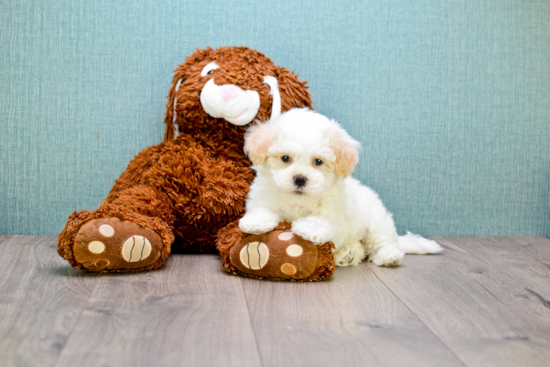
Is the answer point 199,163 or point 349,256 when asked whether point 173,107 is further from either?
point 349,256

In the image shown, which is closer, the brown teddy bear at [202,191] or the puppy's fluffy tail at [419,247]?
the brown teddy bear at [202,191]

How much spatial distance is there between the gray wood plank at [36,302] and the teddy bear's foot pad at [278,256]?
393 millimetres

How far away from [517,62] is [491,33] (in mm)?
152

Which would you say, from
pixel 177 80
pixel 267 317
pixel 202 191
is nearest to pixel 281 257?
pixel 267 317

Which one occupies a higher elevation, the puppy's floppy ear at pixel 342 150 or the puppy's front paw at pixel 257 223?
the puppy's floppy ear at pixel 342 150

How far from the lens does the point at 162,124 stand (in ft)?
6.05

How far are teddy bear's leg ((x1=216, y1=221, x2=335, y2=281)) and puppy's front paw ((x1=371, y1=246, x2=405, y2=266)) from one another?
247mm

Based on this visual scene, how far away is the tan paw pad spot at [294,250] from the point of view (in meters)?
1.33

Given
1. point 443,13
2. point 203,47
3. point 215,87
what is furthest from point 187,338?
point 443,13

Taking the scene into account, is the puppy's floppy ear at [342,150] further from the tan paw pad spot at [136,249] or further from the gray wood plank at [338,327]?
the tan paw pad spot at [136,249]

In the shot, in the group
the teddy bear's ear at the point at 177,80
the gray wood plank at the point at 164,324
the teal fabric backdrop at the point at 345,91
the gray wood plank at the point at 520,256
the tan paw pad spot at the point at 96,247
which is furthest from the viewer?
the teal fabric backdrop at the point at 345,91

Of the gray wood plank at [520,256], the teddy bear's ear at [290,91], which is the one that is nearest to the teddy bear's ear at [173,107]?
the teddy bear's ear at [290,91]

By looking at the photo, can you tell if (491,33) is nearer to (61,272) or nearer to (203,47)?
(203,47)

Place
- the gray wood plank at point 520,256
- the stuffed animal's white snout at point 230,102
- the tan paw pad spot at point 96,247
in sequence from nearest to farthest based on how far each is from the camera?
the tan paw pad spot at point 96,247
the gray wood plank at point 520,256
the stuffed animal's white snout at point 230,102
